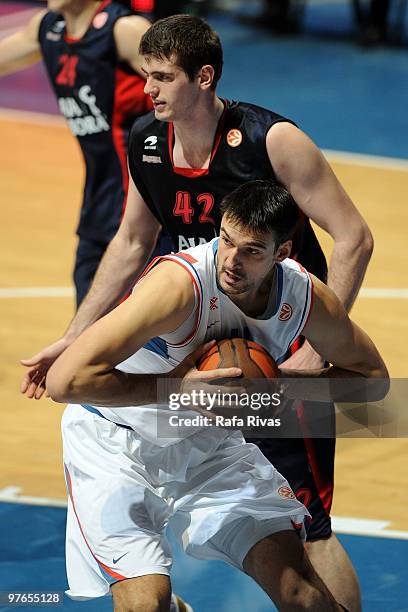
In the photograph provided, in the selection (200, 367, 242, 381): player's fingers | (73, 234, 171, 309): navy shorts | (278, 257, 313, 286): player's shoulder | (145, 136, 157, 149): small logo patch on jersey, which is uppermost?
(278, 257, 313, 286): player's shoulder

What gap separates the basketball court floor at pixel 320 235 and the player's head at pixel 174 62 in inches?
66.3

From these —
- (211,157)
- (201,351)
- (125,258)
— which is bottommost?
(125,258)

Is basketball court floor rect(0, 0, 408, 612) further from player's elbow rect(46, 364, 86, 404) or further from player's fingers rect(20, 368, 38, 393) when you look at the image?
player's elbow rect(46, 364, 86, 404)

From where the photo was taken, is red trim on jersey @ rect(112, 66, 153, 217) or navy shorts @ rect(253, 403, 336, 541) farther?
red trim on jersey @ rect(112, 66, 153, 217)

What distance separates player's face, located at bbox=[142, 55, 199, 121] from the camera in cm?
504

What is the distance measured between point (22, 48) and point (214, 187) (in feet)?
9.05

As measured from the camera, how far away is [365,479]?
7.00m

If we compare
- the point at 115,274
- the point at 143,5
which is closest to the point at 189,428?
the point at 115,274

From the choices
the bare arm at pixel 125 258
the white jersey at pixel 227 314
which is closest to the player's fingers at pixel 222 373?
the white jersey at pixel 227 314

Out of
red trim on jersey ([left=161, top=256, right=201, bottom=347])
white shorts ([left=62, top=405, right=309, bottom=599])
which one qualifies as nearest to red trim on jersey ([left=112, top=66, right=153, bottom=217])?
white shorts ([left=62, top=405, right=309, bottom=599])

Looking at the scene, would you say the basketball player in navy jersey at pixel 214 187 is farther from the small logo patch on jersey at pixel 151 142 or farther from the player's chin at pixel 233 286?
the player's chin at pixel 233 286

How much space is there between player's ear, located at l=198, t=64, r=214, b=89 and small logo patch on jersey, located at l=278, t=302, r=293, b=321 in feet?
3.60

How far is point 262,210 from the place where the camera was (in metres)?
4.34

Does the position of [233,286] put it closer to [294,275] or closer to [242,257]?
[242,257]
